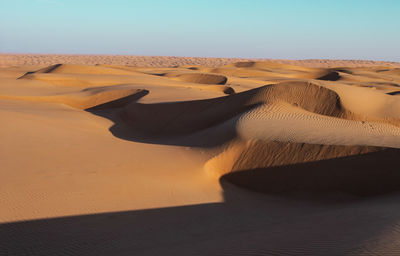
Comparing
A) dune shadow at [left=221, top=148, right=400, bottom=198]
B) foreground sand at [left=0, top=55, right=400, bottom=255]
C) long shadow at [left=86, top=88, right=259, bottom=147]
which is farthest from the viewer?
long shadow at [left=86, top=88, right=259, bottom=147]

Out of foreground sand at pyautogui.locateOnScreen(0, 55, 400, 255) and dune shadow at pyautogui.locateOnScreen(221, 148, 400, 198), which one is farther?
dune shadow at pyautogui.locateOnScreen(221, 148, 400, 198)

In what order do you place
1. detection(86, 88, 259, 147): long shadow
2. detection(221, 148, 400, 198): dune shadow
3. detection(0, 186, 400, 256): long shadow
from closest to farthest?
detection(0, 186, 400, 256): long shadow, detection(221, 148, 400, 198): dune shadow, detection(86, 88, 259, 147): long shadow

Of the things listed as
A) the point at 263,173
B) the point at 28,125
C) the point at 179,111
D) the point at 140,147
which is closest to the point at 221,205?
the point at 263,173

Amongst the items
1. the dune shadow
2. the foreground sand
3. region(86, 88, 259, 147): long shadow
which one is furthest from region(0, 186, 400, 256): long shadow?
region(86, 88, 259, 147): long shadow

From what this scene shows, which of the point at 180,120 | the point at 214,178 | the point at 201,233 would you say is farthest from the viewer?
the point at 180,120

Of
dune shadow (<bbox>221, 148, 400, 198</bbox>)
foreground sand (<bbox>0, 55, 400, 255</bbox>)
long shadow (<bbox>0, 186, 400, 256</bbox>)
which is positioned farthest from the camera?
dune shadow (<bbox>221, 148, 400, 198</bbox>)

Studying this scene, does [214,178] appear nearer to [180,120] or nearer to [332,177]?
[332,177]

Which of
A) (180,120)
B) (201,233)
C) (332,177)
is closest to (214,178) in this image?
(332,177)

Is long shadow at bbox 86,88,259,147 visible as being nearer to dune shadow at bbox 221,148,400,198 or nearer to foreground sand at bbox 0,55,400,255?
foreground sand at bbox 0,55,400,255

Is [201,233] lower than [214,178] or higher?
higher

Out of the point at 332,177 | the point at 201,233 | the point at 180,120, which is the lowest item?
the point at 180,120

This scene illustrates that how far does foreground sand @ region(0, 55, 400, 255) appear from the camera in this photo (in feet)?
12.3

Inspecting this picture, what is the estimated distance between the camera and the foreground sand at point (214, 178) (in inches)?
147

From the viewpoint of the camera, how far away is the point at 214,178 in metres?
6.73
